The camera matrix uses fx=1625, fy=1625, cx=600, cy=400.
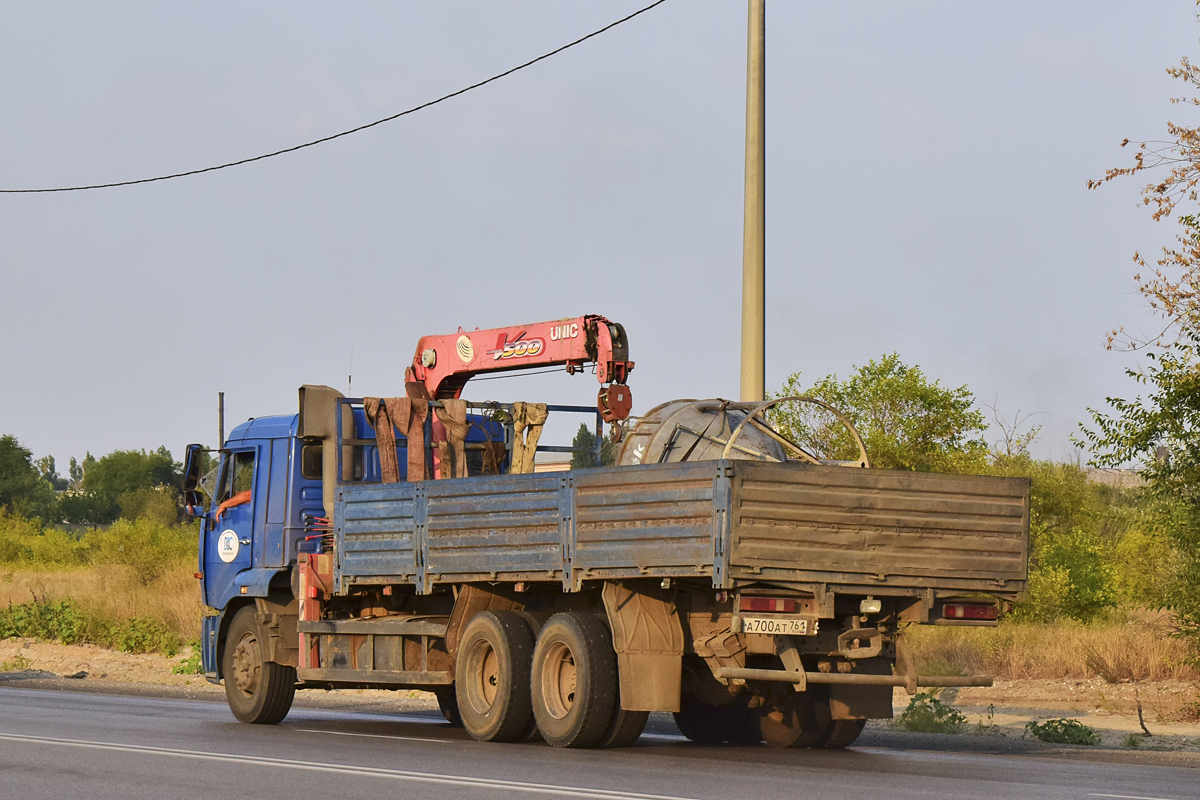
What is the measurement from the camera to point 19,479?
344 ft

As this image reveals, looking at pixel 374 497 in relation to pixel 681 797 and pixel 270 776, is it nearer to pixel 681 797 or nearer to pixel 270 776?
pixel 270 776

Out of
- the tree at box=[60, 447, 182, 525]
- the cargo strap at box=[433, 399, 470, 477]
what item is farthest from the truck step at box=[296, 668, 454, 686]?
the tree at box=[60, 447, 182, 525]

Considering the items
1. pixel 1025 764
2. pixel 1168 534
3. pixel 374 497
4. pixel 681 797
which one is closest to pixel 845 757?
pixel 1025 764

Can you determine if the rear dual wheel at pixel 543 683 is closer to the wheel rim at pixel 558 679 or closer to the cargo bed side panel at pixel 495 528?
the wheel rim at pixel 558 679

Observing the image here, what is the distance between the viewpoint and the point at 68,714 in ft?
53.6

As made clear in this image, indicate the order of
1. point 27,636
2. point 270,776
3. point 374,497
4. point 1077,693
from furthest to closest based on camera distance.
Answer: point 27,636, point 1077,693, point 374,497, point 270,776

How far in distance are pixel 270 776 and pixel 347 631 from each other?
548 centimetres

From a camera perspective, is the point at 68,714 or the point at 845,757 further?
the point at 68,714

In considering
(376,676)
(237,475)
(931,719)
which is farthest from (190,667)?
(931,719)

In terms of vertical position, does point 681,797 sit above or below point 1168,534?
below

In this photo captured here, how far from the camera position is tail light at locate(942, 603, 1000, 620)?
40.7 ft

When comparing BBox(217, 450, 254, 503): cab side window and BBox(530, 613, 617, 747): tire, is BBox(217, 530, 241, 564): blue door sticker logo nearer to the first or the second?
BBox(217, 450, 254, 503): cab side window

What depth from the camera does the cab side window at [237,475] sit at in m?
17.0

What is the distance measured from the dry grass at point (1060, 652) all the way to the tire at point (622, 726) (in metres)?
8.74
